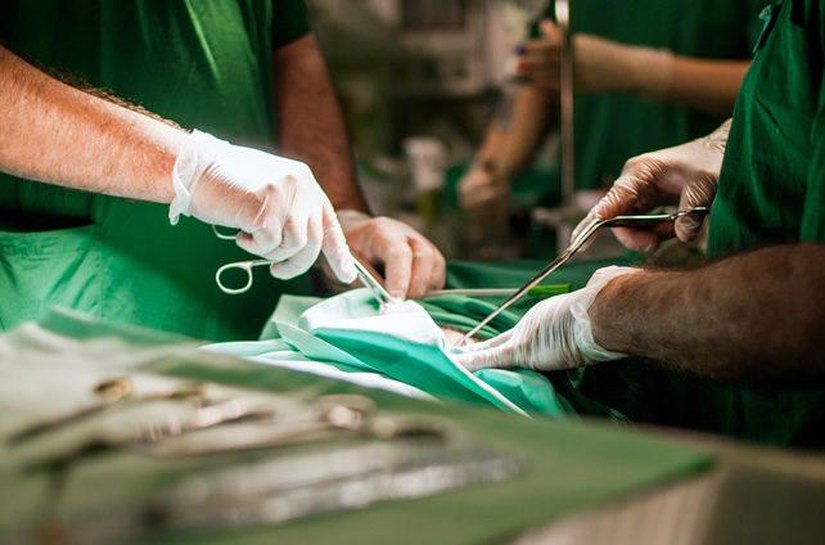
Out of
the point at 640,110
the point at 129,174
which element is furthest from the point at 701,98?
the point at 129,174

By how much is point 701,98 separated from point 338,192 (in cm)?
69

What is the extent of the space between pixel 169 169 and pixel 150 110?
154mm

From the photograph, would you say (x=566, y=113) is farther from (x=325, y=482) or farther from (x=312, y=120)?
(x=325, y=482)

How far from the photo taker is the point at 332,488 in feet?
2.53

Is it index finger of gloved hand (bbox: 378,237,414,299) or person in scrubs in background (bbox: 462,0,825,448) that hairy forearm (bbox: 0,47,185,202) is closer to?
index finger of gloved hand (bbox: 378,237,414,299)

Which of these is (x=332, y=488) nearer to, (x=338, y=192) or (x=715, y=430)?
(x=715, y=430)

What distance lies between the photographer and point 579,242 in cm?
170

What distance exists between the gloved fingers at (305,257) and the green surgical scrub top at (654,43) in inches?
24.6

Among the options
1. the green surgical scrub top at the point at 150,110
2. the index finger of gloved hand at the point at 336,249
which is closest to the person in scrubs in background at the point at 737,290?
the index finger of gloved hand at the point at 336,249

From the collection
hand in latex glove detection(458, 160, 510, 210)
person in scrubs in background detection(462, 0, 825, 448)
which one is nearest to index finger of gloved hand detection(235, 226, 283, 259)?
person in scrubs in background detection(462, 0, 825, 448)

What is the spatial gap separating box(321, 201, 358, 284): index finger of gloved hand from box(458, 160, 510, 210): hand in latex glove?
3.62ft

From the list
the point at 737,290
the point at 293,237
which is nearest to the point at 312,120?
the point at 293,237

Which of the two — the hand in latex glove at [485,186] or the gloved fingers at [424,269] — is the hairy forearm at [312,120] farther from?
the hand in latex glove at [485,186]

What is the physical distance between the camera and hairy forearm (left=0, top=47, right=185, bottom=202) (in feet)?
5.12
